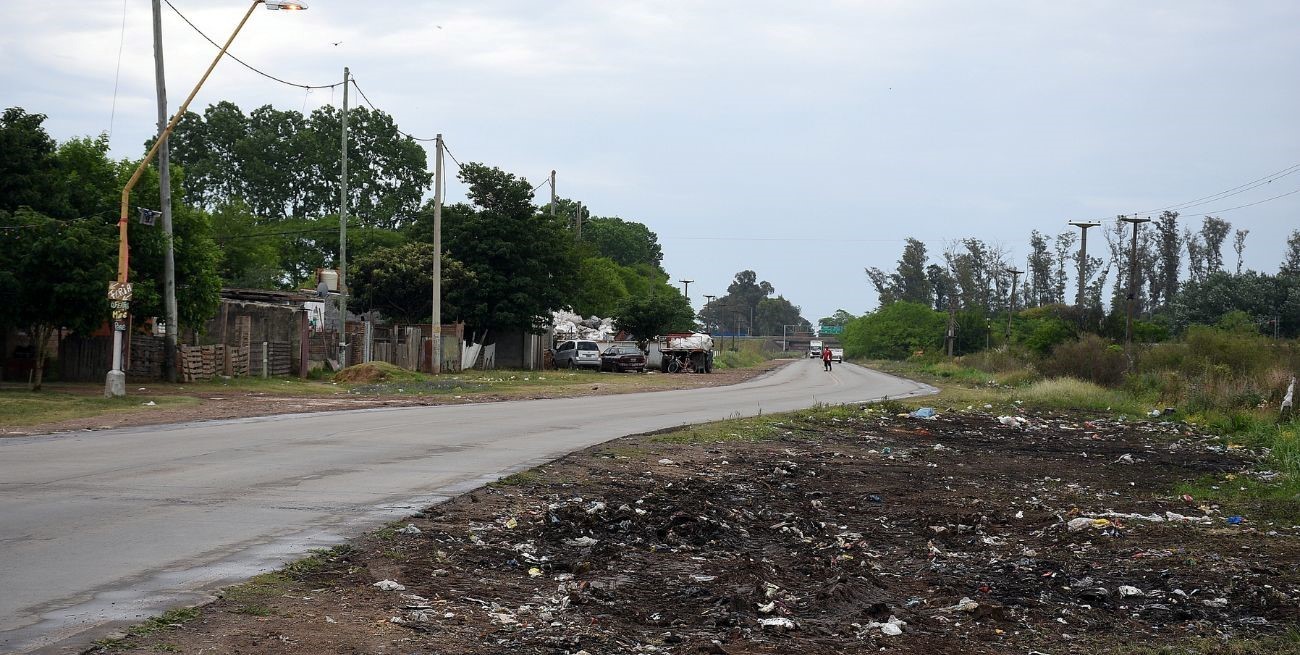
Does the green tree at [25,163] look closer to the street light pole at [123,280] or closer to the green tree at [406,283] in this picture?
the street light pole at [123,280]

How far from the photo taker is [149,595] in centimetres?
678

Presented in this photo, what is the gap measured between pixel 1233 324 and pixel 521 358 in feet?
152

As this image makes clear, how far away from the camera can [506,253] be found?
55.9m

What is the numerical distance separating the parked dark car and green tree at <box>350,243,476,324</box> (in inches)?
360

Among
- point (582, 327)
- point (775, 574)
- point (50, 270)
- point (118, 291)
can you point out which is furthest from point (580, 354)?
point (775, 574)

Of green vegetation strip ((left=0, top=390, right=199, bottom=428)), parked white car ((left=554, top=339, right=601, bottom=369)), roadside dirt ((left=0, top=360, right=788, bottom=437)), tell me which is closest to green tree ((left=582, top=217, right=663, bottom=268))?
parked white car ((left=554, top=339, right=601, bottom=369))

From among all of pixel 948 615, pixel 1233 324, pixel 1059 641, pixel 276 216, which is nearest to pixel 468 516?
pixel 948 615

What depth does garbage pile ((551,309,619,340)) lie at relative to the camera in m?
73.8

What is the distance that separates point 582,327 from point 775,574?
7256cm

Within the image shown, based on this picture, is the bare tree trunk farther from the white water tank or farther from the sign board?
the white water tank

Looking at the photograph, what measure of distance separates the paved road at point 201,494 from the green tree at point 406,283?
31.8 meters

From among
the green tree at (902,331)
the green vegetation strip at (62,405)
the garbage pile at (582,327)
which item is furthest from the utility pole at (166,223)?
the green tree at (902,331)

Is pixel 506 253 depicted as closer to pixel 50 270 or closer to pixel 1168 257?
pixel 50 270

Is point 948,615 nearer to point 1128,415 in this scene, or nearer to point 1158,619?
point 1158,619
